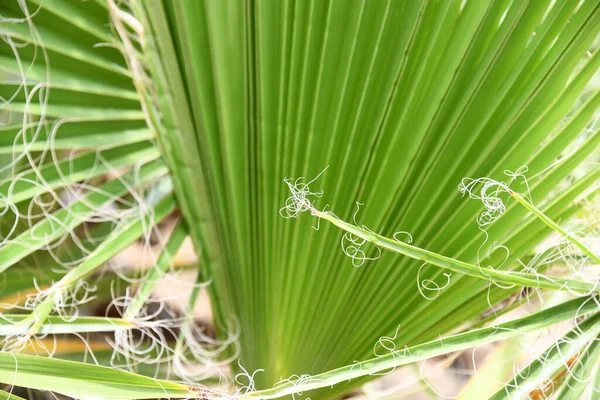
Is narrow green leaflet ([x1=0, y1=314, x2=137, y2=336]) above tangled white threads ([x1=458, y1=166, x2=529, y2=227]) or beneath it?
beneath

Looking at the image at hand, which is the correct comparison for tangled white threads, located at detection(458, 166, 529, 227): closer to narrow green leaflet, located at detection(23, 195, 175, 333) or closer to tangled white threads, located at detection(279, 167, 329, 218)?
tangled white threads, located at detection(279, 167, 329, 218)

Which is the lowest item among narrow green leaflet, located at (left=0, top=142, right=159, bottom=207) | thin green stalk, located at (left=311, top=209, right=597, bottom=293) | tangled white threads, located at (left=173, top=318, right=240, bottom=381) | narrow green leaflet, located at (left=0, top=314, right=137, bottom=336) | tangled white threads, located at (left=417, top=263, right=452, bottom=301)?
thin green stalk, located at (left=311, top=209, right=597, bottom=293)

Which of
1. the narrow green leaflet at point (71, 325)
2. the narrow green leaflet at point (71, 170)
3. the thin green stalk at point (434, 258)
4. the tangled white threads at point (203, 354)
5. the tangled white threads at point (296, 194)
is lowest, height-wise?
the thin green stalk at point (434, 258)

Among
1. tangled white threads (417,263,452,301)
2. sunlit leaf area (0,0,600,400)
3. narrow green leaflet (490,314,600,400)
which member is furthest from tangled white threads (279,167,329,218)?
narrow green leaflet (490,314,600,400)

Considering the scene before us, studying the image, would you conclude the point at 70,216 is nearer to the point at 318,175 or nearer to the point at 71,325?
the point at 71,325

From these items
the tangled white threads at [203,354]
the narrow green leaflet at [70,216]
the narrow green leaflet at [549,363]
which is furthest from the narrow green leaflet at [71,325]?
the narrow green leaflet at [549,363]

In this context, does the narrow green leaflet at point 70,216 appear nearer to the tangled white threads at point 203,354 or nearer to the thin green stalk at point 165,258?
the thin green stalk at point 165,258

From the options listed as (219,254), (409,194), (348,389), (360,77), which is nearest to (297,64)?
(360,77)

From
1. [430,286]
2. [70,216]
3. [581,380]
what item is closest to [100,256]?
[70,216]

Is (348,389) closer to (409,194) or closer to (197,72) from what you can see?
(409,194)
